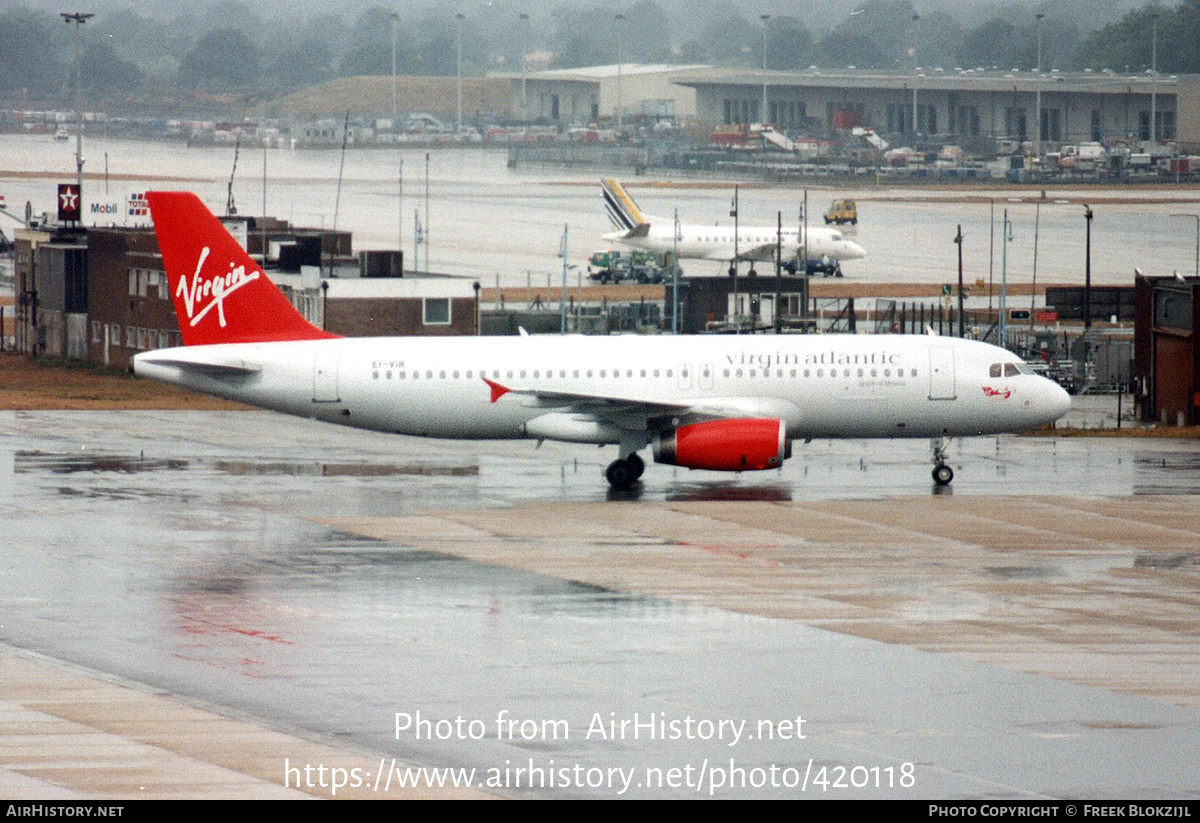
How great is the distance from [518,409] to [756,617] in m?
16.8

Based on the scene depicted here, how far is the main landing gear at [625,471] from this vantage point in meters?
46.8

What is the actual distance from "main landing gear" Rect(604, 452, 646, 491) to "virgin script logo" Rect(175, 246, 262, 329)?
1086 centimetres

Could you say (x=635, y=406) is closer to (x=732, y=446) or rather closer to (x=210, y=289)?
(x=732, y=446)

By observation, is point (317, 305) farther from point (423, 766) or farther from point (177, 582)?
point (423, 766)

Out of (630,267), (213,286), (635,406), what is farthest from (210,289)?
(630,267)

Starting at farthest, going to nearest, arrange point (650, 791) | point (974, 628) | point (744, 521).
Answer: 1. point (744, 521)
2. point (974, 628)
3. point (650, 791)

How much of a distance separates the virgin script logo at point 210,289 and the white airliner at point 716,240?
69637mm

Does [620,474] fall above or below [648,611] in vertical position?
above

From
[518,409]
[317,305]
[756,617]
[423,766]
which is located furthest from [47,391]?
[423,766]

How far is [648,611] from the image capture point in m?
32.1

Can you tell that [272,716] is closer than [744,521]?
Yes

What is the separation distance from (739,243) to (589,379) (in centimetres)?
7539

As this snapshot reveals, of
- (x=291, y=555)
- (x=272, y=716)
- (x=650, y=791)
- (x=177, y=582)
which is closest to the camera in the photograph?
(x=650, y=791)

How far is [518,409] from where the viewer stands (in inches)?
1865
